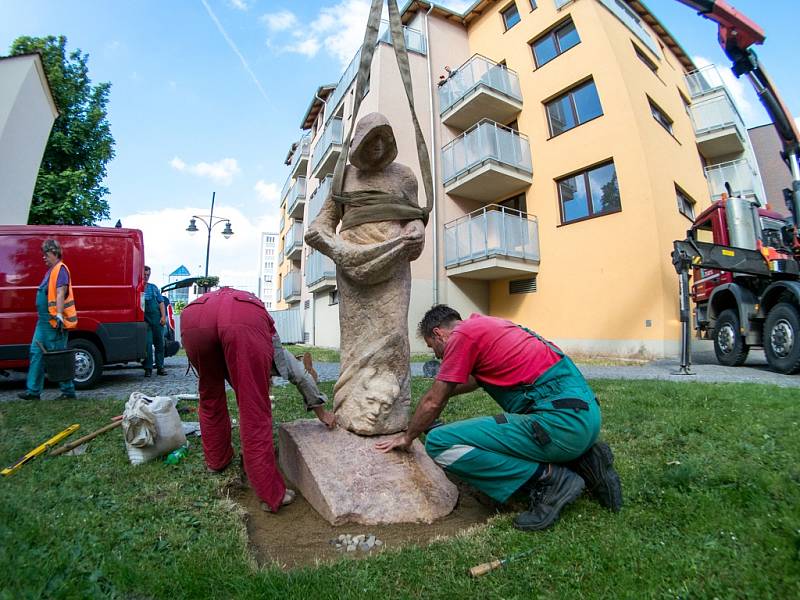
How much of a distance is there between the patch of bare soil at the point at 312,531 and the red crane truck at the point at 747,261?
19.4 ft

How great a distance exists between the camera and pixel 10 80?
1069 centimetres

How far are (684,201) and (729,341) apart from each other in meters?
6.19

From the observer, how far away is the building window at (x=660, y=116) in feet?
40.4

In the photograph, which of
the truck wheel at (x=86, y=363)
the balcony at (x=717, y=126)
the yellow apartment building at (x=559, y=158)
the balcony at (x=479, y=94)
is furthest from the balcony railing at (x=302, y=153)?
the truck wheel at (x=86, y=363)

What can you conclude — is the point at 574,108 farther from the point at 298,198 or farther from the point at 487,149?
the point at 298,198

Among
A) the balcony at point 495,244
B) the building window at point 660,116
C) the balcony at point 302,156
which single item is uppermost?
the balcony at point 302,156

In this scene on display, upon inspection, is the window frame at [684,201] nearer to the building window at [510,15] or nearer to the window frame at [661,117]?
the window frame at [661,117]

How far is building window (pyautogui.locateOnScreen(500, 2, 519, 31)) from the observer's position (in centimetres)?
1404

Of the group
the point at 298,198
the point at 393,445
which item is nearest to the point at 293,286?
the point at 298,198

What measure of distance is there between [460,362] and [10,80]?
46.4 ft

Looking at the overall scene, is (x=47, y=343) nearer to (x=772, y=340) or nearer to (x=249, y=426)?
(x=249, y=426)

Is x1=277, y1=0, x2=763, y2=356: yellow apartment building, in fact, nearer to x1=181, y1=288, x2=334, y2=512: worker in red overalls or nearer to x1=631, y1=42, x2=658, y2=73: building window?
x1=631, y1=42, x2=658, y2=73: building window

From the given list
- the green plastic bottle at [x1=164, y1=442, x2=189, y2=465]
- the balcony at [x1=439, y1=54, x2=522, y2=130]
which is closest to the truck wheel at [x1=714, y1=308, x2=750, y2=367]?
the balcony at [x1=439, y1=54, x2=522, y2=130]

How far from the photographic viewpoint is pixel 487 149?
1190cm
